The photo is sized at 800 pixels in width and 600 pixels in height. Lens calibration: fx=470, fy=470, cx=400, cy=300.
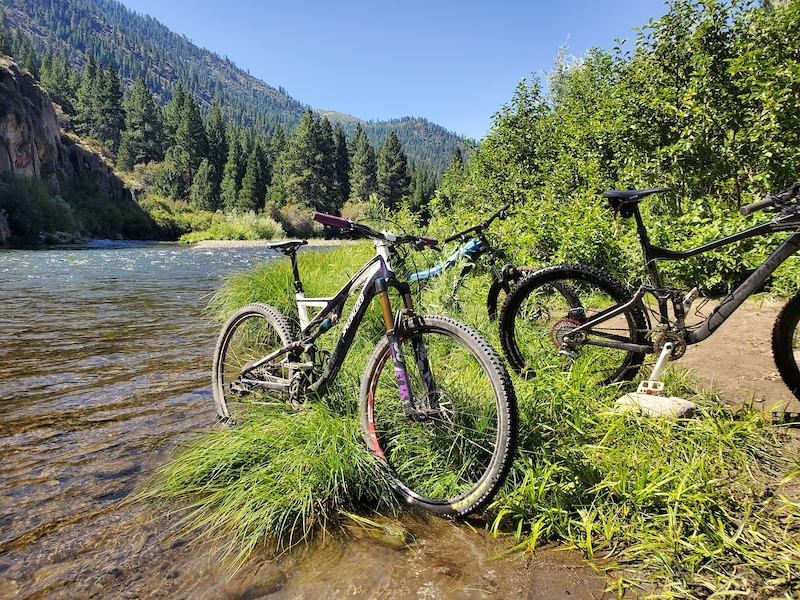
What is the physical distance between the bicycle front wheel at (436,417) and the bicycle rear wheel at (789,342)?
70.4 inches

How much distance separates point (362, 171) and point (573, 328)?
82.0 meters

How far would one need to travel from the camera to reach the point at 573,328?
3.17 metres

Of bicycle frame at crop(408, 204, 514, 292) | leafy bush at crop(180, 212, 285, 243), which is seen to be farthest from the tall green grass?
leafy bush at crop(180, 212, 285, 243)

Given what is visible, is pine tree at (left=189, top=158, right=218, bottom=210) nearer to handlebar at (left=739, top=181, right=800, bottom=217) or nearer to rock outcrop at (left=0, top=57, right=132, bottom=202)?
rock outcrop at (left=0, top=57, right=132, bottom=202)

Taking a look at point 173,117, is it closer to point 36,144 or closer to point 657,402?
point 36,144

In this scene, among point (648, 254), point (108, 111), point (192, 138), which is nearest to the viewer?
point (648, 254)

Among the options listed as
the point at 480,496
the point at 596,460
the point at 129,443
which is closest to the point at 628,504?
the point at 596,460

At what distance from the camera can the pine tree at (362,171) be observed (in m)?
79.6

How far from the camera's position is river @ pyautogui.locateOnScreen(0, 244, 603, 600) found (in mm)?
1838

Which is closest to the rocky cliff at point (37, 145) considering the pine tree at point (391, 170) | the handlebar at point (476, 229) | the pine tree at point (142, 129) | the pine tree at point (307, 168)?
the pine tree at point (307, 168)

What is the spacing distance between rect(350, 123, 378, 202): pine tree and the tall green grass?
76956 mm

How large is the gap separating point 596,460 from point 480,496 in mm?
606

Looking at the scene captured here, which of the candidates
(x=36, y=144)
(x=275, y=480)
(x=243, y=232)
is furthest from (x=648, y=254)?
(x=36, y=144)

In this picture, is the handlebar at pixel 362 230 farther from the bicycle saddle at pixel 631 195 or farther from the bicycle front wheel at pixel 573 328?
the bicycle saddle at pixel 631 195
